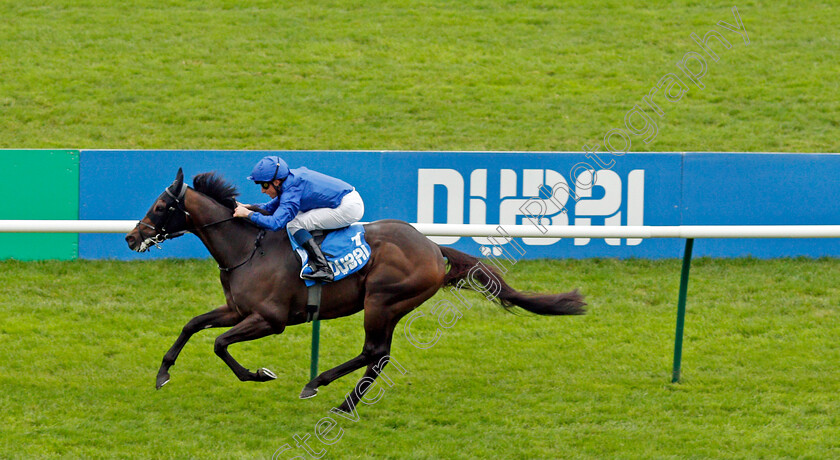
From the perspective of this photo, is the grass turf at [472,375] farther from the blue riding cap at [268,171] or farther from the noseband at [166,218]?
the blue riding cap at [268,171]

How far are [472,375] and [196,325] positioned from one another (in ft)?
5.99

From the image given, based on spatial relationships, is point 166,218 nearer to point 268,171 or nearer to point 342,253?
point 268,171

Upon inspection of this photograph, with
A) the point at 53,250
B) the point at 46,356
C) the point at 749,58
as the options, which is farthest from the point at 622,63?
the point at 46,356

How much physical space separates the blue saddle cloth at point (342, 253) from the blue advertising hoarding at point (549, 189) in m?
3.36

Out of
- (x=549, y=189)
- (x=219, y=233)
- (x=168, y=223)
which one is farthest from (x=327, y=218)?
(x=549, y=189)

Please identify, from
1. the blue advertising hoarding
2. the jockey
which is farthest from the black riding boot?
the blue advertising hoarding

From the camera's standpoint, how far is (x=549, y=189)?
8656 mm

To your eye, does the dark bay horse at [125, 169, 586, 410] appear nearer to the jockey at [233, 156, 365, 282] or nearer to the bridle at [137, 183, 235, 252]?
the bridle at [137, 183, 235, 252]

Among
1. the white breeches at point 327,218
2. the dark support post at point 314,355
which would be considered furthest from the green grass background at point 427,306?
the white breeches at point 327,218

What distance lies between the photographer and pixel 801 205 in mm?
8703

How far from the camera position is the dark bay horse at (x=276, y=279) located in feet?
17.3

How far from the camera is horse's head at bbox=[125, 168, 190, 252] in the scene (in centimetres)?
523

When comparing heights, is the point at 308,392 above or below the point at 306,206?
below

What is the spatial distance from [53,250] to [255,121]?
462cm
